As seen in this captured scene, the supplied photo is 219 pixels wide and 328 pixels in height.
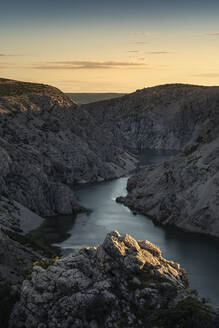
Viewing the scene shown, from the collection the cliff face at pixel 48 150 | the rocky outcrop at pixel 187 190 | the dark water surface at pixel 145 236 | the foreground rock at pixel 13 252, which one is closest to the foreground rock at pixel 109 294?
the foreground rock at pixel 13 252

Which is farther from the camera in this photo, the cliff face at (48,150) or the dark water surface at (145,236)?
the cliff face at (48,150)

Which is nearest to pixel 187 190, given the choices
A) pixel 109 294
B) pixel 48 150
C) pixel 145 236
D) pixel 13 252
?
pixel 145 236

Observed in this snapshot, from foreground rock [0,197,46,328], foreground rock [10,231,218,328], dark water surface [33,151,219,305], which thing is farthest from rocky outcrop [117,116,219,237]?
foreground rock [10,231,218,328]

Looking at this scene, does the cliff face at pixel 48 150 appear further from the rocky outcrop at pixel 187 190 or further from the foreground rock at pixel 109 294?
the foreground rock at pixel 109 294

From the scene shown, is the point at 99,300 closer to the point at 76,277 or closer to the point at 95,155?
the point at 76,277

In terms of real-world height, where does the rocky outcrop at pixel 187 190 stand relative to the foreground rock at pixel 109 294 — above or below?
below

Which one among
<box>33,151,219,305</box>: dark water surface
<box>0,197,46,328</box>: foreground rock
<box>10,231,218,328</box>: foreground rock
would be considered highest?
<box>10,231,218,328</box>: foreground rock

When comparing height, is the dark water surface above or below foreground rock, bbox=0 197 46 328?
below

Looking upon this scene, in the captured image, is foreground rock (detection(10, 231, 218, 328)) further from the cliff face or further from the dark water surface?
the cliff face
